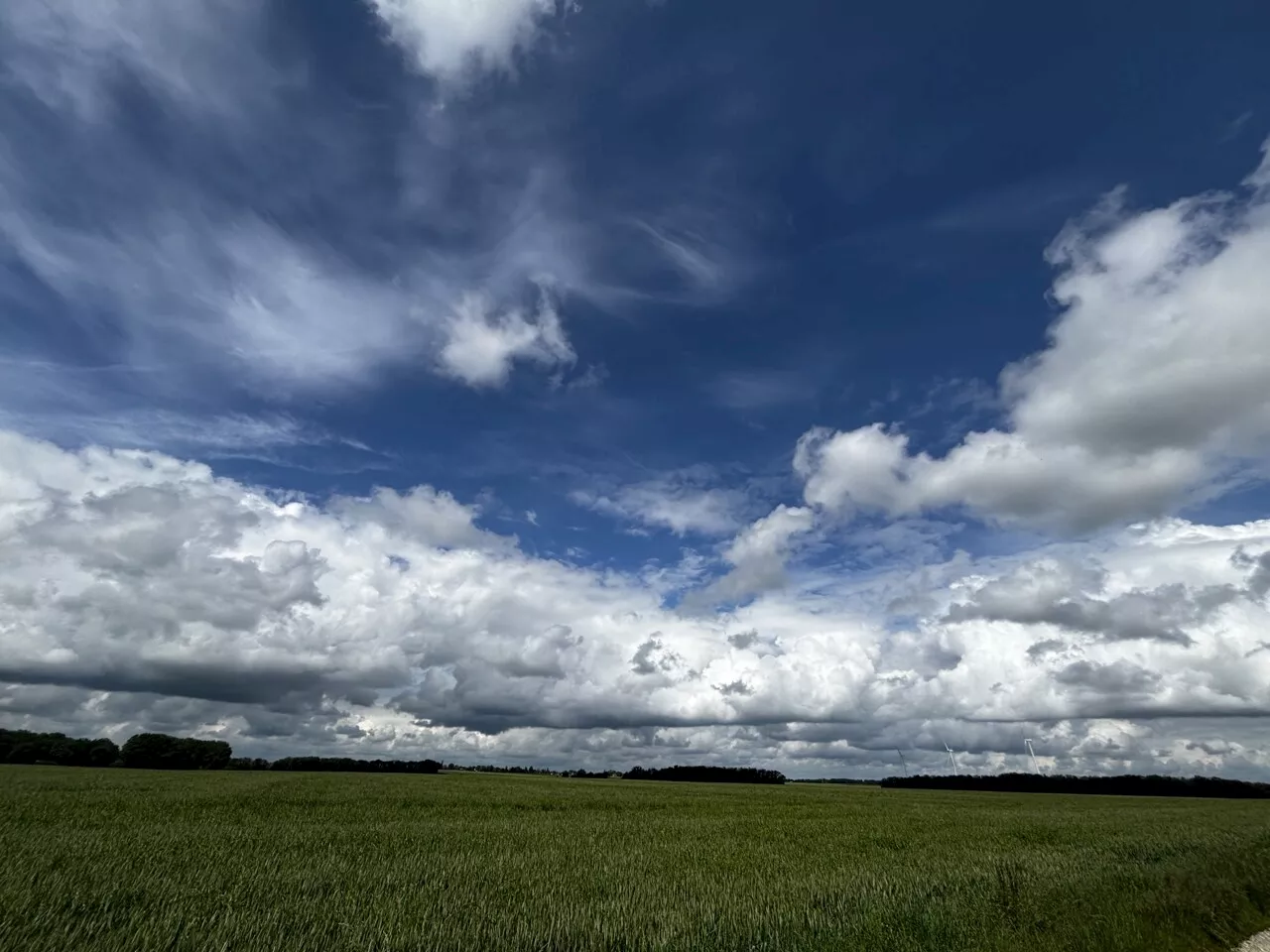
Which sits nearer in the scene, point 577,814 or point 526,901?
point 526,901

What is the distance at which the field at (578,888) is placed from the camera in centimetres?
1035

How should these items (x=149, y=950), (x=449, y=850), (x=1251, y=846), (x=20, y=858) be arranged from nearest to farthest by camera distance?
(x=149, y=950)
(x=20, y=858)
(x=449, y=850)
(x=1251, y=846)

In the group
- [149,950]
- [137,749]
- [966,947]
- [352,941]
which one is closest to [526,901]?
[352,941]

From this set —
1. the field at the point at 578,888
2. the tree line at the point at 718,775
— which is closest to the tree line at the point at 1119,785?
the tree line at the point at 718,775

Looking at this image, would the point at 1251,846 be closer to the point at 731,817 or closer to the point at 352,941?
the point at 731,817

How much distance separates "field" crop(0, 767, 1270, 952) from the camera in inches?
408

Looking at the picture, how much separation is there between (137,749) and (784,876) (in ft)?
522

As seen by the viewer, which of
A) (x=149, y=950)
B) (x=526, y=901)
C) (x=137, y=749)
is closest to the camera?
(x=149, y=950)

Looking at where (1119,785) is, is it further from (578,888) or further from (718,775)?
(578,888)

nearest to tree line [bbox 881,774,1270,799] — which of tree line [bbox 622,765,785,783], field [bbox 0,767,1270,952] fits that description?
tree line [bbox 622,765,785,783]

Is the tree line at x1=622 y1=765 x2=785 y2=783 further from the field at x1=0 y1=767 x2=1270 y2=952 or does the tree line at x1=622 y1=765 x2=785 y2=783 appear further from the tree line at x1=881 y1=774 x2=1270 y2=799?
the field at x1=0 y1=767 x2=1270 y2=952

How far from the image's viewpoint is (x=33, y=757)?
125 meters

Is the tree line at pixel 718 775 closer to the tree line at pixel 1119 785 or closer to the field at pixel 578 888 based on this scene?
the tree line at pixel 1119 785

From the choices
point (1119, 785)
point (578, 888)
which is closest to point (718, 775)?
point (1119, 785)
